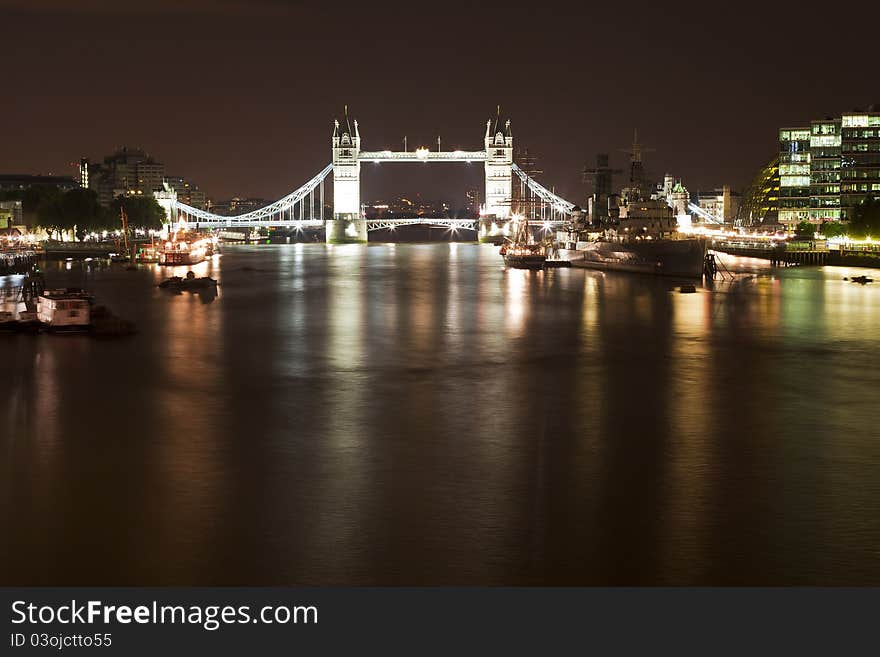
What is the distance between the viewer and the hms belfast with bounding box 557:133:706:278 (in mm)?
50500

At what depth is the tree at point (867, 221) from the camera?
58219mm

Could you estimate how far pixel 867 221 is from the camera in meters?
58.6

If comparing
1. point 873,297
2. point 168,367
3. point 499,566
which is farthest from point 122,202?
point 499,566

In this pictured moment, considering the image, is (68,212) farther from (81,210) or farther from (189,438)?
(189,438)

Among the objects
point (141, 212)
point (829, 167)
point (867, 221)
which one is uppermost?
point (829, 167)

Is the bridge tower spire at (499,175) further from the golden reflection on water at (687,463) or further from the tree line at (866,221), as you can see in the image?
the golden reflection on water at (687,463)

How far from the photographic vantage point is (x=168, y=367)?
1891 centimetres

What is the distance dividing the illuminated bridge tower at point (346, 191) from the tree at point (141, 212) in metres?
28.2

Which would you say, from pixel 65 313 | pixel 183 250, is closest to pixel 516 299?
pixel 65 313

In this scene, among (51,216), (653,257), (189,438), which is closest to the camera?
(189,438)

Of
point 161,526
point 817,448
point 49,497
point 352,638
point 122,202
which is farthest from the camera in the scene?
point 122,202

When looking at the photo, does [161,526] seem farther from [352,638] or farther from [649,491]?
[649,491]

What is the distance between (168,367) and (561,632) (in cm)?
1320

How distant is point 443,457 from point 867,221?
2094 inches
